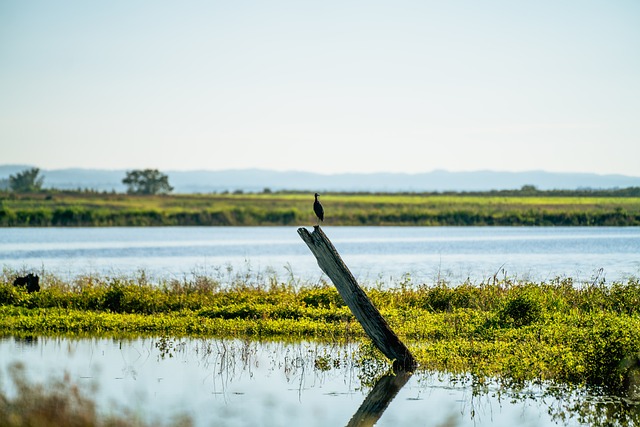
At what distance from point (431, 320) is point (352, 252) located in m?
30.0

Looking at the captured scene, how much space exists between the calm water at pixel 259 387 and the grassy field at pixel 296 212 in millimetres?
61841

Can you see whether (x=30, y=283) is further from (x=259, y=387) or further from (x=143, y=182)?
(x=143, y=182)

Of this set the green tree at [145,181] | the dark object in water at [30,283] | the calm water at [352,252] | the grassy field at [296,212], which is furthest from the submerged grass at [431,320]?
the green tree at [145,181]

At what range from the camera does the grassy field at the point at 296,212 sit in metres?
77.1

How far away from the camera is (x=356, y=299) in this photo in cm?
1486

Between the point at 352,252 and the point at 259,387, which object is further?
the point at 352,252

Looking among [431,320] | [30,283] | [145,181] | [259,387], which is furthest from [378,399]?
[145,181]

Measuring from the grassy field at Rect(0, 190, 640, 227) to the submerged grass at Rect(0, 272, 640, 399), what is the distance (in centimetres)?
5471

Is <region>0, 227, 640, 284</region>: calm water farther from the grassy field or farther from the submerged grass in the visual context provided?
the submerged grass

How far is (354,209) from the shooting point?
91312 mm

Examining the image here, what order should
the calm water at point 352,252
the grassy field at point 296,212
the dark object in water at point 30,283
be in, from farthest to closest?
the grassy field at point 296,212, the calm water at point 352,252, the dark object in water at point 30,283

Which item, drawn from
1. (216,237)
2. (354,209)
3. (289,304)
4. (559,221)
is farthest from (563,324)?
(354,209)

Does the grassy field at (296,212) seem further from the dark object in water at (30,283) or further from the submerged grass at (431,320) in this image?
the dark object in water at (30,283)

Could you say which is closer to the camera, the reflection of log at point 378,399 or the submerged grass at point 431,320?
the reflection of log at point 378,399
